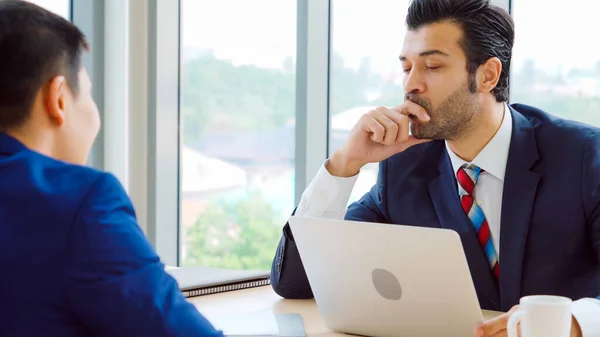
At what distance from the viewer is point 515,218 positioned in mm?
2014

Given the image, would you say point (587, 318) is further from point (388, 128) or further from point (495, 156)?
point (388, 128)

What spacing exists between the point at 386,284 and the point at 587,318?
38 centimetres

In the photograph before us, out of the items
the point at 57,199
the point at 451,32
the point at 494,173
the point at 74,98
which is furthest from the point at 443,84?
the point at 57,199

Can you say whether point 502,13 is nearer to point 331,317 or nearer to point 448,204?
point 448,204

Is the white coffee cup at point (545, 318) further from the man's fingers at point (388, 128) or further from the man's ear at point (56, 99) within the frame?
the man's fingers at point (388, 128)

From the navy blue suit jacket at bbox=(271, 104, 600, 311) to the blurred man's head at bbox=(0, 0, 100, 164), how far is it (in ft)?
2.99

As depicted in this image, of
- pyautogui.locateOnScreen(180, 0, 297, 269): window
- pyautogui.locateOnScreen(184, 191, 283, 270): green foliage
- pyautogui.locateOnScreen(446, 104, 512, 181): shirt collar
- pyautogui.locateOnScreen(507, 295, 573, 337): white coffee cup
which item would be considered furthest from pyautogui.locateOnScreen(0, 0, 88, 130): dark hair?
pyautogui.locateOnScreen(184, 191, 283, 270): green foliage

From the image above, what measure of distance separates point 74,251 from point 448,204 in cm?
127

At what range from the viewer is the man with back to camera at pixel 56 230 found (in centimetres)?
104

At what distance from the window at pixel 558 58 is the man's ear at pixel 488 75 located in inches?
24.7

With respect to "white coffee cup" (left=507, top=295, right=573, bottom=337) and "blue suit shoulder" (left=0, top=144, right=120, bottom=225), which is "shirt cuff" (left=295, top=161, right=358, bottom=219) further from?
"blue suit shoulder" (left=0, top=144, right=120, bottom=225)

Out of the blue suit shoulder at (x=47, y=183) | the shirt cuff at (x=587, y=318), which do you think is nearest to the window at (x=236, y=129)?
the shirt cuff at (x=587, y=318)

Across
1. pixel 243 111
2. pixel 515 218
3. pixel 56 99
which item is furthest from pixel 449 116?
pixel 243 111

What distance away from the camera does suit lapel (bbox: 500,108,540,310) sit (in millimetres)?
1996
